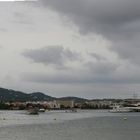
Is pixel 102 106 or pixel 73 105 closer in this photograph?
pixel 73 105

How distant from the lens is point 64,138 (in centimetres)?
2364

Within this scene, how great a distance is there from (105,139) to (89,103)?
326 ft

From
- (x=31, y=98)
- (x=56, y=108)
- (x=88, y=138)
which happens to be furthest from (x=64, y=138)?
(x=56, y=108)

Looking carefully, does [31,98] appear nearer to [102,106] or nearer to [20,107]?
[20,107]

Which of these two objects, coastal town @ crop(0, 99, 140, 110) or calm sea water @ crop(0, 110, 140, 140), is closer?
calm sea water @ crop(0, 110, 140, 140)

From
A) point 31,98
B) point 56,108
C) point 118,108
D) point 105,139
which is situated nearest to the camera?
point 105,139

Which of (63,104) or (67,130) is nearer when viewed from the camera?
(67,130)

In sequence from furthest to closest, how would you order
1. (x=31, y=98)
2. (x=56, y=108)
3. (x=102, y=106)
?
1. (x=102, y=106)
2. (x=56, y=108)
3. (x=31, y=98)

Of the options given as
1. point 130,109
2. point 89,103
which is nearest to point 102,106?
Answer: point 89,103

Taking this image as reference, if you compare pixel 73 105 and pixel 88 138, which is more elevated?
pixel 73 105

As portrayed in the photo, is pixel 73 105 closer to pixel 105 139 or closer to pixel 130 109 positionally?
pixel 130 109

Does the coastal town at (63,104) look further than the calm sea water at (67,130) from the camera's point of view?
Yes

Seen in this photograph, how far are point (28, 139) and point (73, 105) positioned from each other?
91.0m

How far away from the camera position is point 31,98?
107250mm
